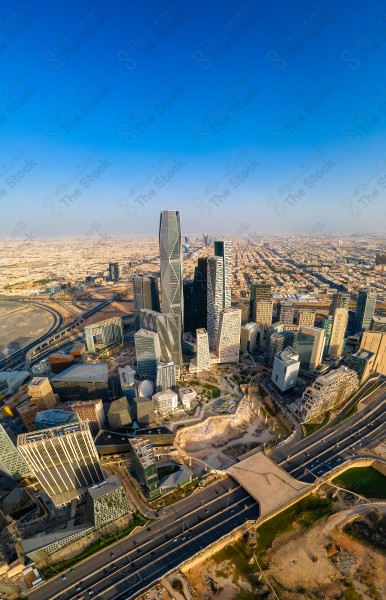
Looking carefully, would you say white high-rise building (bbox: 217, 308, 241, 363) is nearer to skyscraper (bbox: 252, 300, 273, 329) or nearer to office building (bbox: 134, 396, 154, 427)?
skyscraper (bbox: 252, 300, 273, 329)

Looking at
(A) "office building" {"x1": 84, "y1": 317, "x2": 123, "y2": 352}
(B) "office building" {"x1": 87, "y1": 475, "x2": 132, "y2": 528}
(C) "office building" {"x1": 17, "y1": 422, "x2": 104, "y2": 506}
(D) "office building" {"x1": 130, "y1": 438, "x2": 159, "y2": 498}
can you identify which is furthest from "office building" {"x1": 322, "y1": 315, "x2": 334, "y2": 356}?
(C) "office building" {"x1": 17, "y1": 422, "x2": 104, "y2": 506}

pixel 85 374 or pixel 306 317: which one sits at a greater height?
pixel 306 317

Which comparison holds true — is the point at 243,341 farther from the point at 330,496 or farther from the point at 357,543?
the point at 357,543

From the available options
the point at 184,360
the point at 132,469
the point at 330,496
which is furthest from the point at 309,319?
the point at 132,469

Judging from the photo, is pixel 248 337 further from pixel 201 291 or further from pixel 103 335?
pixel 103 335

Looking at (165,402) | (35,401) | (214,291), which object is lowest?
(165,402)

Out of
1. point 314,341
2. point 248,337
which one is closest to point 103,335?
point 248,337
